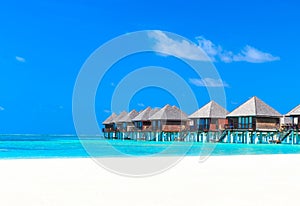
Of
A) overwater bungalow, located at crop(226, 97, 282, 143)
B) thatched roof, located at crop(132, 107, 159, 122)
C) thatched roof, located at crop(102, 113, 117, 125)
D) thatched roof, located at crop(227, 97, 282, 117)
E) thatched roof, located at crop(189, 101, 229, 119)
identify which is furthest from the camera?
thatched roof, located at crop(102, 113, 117, 125)

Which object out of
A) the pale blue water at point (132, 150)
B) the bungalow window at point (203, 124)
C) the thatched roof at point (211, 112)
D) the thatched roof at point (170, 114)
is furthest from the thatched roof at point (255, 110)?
the thatched roof at point (170, 114)

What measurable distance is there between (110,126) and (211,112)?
20.5 m

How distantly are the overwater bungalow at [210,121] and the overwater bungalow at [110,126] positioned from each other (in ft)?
53.7

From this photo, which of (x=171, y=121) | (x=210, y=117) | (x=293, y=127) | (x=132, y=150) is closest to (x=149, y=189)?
(x=132, y=150)

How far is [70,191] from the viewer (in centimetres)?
595

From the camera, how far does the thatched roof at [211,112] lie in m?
34.9

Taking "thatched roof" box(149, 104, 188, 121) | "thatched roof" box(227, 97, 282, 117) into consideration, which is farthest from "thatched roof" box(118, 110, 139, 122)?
"thatched roof" box(227, 97, 282, 117)

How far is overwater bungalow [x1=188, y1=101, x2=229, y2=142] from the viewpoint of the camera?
35062mm

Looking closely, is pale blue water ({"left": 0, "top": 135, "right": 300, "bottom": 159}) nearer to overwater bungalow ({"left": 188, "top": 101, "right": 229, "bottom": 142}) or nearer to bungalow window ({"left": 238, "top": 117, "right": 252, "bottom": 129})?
bungalow window ({"left": 238, "top": 117, "right": 252, "bottom": 129})

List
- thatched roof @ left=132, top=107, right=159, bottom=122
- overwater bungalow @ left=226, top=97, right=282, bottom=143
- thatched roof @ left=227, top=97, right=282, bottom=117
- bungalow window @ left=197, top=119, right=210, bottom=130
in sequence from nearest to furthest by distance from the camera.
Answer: thatched roof @ left=227, top=97, right=282, bottom=117 → overwater bungalow @ left=226, top=97, right=282, bottom=143 → bungalow window @ left=197, top=119, right=210, bottom=130 → thatched roof @ left=132, top=107, right=159, bottom=122

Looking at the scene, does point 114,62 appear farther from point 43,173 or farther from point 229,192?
point 229,192

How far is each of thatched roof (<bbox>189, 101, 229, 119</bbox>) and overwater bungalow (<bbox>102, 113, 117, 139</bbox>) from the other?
16.6 metres

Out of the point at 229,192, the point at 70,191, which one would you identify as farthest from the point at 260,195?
the point at 70,191

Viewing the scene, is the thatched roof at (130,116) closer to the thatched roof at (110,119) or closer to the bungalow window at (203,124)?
the thatched roof at (110,119)
